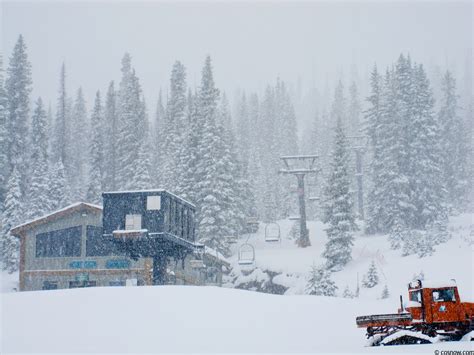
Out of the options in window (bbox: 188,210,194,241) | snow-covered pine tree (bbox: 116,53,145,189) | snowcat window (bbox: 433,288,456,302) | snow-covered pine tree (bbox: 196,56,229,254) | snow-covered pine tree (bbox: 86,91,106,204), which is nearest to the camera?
snowcat window (bbox: 433,288,456,302)

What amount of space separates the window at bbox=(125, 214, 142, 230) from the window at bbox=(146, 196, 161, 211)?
2.55 feet

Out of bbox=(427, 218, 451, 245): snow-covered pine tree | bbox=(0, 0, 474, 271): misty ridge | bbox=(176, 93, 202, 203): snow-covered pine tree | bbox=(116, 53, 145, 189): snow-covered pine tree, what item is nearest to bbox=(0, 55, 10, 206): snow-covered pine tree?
bbox=(0, 0, 474, 271): misty ridge

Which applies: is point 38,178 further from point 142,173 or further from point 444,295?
point 444,295

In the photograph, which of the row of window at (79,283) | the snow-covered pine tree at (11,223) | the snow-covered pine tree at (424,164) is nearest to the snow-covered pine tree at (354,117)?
the snow-covered pine tree at (424,164)

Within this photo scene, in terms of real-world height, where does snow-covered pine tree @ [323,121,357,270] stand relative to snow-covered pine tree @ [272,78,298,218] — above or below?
below

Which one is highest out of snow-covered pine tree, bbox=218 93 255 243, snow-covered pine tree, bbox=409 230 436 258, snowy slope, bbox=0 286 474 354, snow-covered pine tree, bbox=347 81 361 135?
snow-covered pine tree, bbox=347 81 361 135

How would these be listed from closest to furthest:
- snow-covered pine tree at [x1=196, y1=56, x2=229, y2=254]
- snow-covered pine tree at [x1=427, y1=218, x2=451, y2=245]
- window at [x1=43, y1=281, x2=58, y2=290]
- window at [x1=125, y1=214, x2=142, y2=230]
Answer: window at [x1=125, y1=214, x2=142, y2=230]
window at [x1=43, y1=281, x2=58, y2=290]
snow-covered pine tree at [x1=427, y1=218, x2=451, y2=245]
snow-covered pine tree at [x1=196, y1=56, x2=229, y2=254]

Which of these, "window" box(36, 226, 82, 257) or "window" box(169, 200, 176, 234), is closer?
"window" box(169, 200, 176, 234)

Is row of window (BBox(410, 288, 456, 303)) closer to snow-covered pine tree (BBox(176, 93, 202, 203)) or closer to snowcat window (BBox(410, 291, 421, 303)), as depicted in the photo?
snowcat window (BBox(410, 291, 421, 303))

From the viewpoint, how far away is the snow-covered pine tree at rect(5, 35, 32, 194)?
63.4 metres

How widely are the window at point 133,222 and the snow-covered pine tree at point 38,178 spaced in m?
25.8

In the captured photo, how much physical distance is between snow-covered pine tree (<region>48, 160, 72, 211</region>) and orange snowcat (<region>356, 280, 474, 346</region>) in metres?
47.7

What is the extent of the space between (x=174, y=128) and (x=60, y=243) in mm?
31383

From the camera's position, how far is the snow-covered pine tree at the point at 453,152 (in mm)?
67875
